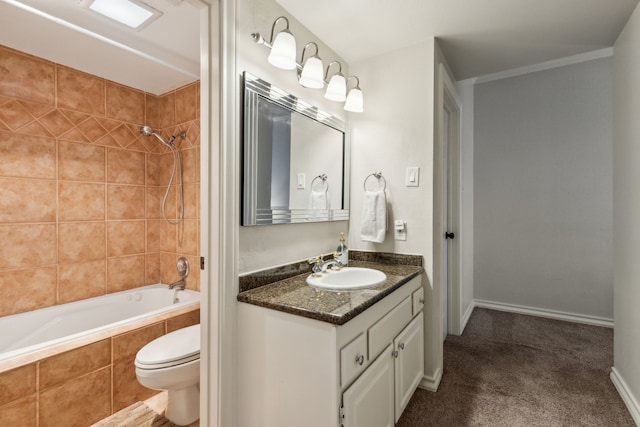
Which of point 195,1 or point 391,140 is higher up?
point 195,1

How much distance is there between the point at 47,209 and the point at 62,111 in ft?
2.43

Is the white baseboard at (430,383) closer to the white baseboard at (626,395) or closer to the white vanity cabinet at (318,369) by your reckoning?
the white vanity cabinet at (318,369)

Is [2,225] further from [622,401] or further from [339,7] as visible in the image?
[622,401]

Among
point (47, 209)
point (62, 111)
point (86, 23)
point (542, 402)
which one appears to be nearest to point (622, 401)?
point (542, 402)

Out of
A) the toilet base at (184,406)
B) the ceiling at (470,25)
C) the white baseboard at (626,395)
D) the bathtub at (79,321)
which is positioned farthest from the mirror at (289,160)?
the white baseboard at (626,395)

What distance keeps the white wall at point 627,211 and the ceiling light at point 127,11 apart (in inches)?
103

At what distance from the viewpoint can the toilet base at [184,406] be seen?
5.59ft

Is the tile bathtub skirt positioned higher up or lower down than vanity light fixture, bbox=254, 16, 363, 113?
lower down

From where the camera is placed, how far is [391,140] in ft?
6.79

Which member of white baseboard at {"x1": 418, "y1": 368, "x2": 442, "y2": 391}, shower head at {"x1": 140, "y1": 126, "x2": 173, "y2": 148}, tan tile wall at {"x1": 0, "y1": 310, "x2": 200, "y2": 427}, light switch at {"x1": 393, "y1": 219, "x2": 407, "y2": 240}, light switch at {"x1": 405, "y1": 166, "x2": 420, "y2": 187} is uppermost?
shower head at {"x1": 140, "y1": 126, "x2": 173, "y2": 148}

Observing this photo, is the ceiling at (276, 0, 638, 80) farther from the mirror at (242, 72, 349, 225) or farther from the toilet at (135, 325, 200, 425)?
the toilet at (135, 325, 200, 425)

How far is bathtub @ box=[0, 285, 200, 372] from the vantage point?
1624mm

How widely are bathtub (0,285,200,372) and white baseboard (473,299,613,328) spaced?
3.08 m

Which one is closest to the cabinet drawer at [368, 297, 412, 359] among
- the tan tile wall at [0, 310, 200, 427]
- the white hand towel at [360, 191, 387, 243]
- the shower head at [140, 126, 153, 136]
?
the white hand towel at [360, 191, 387, 243]
